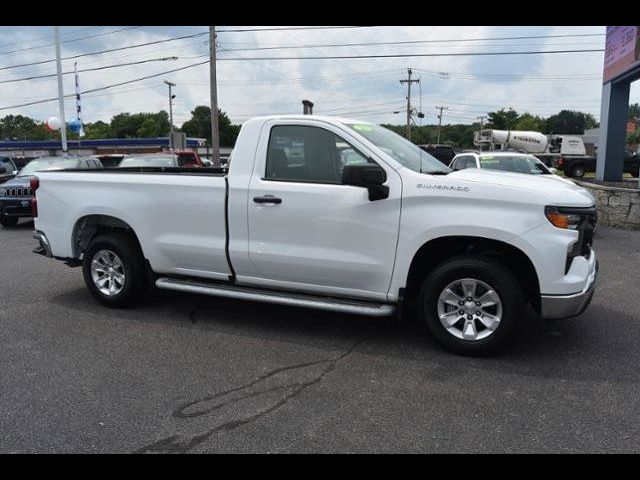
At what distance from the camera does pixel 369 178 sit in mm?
4391

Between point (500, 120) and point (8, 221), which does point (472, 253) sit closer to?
point (8, 221)

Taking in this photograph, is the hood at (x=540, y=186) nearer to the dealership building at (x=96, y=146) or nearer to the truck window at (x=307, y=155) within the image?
the truck window at (x=307, y=155)

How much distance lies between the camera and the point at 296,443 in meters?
3.21

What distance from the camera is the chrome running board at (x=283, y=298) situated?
4.61 m

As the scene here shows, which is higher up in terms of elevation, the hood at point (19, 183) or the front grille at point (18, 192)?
the hood at point (19, 183)

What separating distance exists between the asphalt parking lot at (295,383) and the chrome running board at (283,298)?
354mm

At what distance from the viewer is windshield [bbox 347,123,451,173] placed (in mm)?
4839

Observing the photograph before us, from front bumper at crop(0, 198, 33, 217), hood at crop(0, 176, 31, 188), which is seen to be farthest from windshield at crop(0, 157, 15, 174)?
front bumper at crop(0, 198, 33, 217)

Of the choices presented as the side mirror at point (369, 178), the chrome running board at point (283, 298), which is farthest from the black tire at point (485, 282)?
the side mirror at point (369, 178)

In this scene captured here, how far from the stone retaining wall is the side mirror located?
9.23 metres

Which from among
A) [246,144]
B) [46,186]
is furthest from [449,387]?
[46,186]

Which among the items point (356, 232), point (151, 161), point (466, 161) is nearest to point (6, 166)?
point (151, 161)
